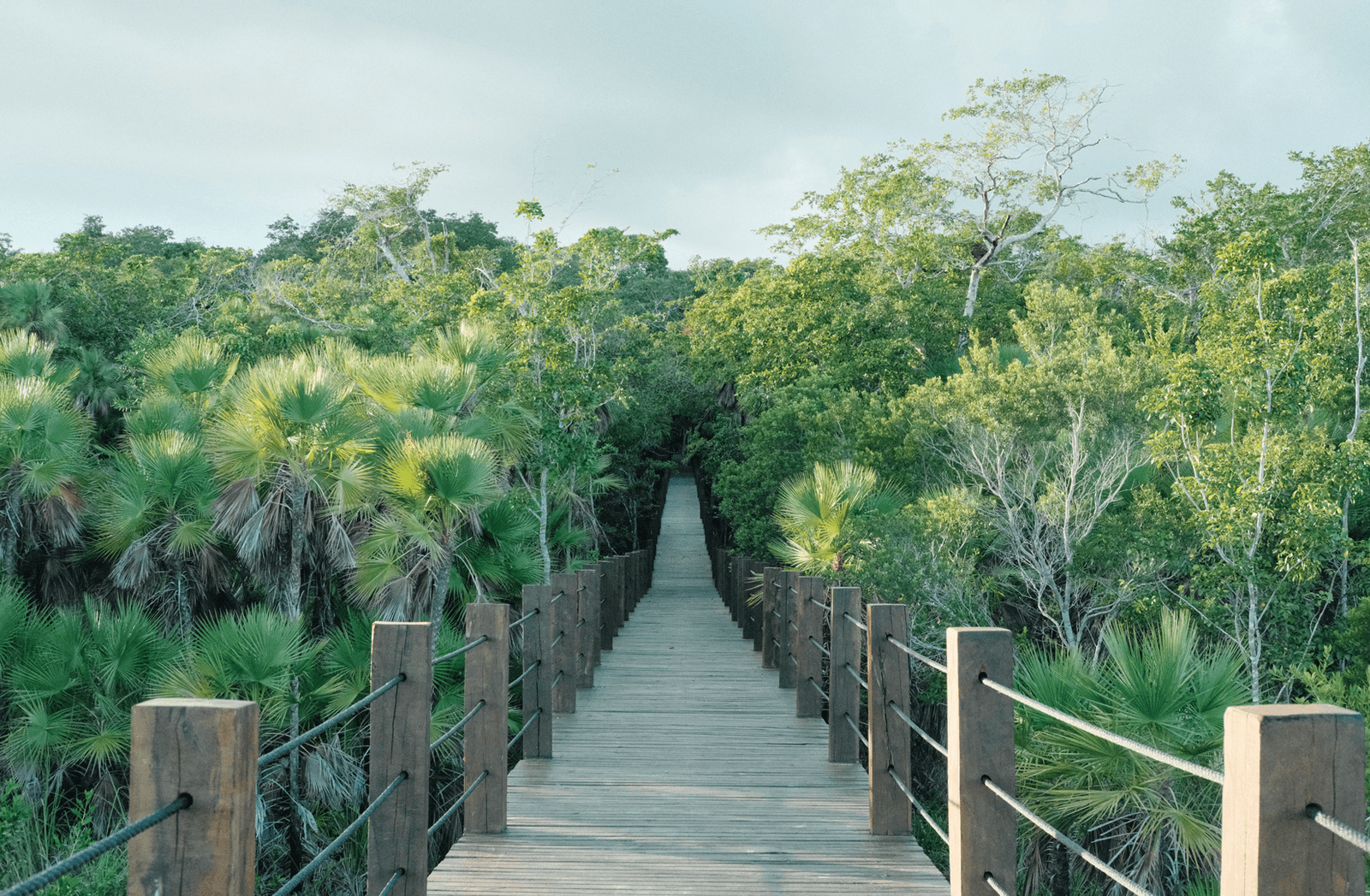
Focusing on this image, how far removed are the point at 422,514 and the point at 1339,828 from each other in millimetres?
9199

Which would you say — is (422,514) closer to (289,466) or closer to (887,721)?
(289,466)

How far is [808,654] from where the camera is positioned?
748 centimetres

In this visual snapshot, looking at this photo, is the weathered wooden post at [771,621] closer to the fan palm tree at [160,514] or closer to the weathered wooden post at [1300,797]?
the fan palm tree at [160,514]

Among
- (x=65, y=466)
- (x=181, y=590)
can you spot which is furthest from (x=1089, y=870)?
(x=65, y=466)

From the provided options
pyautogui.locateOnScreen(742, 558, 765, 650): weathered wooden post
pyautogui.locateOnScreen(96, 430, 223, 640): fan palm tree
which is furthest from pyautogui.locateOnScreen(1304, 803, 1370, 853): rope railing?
pyautogui.locateOnScreen(96, 430, 223, 640): fan palm tree

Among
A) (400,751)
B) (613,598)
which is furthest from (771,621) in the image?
(400,751)

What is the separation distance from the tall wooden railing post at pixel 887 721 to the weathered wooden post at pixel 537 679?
2.34m

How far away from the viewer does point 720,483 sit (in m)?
20.3

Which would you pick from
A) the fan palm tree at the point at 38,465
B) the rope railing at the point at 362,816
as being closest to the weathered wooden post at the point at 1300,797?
the rope railing at the point at 362,816

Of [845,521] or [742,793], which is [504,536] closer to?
[845,521]

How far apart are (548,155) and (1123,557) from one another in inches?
506

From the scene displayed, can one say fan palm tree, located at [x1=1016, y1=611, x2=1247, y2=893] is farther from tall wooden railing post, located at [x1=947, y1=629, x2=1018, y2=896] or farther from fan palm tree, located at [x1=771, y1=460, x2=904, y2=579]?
fan palm tree, located at [x1=771, y1=460, x2=904, y2=579]

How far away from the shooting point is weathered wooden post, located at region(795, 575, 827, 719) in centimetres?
741

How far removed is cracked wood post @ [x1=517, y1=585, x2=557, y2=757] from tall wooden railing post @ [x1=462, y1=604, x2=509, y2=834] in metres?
1.33
